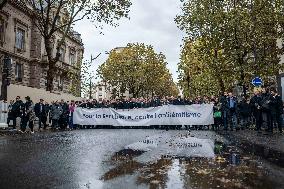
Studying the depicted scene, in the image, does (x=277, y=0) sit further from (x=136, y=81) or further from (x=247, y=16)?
(x=136, y=81)

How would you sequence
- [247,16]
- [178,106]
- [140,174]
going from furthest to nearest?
1. [247,16]
2. [178,106]
3. [140,174]

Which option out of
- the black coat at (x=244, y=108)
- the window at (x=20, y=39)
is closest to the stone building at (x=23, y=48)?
the window at (x=20, y=39)

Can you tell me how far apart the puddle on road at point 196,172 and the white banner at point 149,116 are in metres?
14.3

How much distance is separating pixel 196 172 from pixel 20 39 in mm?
44268

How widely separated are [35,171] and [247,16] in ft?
74.4

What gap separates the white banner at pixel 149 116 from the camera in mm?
22609

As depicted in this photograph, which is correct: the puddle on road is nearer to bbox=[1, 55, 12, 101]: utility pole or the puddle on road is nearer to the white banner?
the white banner

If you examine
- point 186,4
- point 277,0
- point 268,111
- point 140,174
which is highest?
point 186,4

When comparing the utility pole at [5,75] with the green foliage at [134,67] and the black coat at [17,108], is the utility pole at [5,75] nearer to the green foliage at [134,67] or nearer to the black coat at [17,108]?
the black coat at [17,108]

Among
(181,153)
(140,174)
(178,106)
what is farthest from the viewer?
(178,106)

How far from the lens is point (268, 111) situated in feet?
58.1

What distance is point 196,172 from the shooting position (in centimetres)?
622

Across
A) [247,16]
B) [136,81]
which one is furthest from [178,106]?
[136,81]

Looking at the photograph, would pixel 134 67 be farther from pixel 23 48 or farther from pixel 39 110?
pixel 39 110
